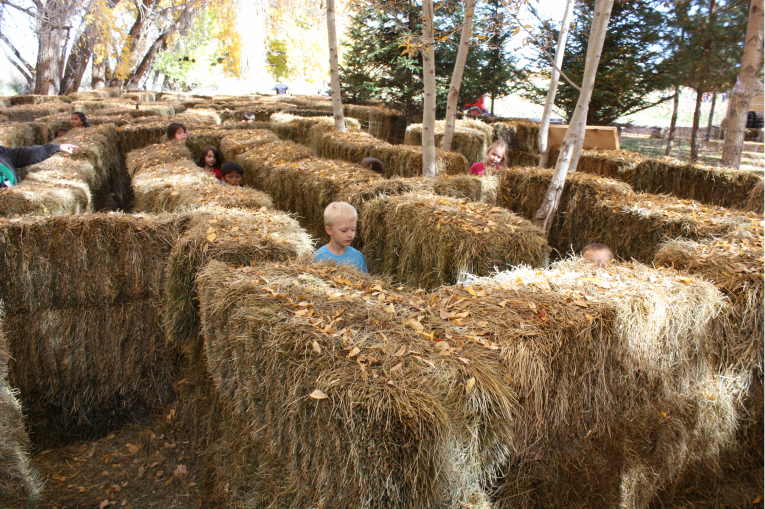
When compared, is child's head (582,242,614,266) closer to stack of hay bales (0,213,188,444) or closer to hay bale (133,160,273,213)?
hay bale (133,160,273,213)

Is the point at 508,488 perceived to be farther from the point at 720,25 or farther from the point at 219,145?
the point at 720,25

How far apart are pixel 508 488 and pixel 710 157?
1669 centimetres

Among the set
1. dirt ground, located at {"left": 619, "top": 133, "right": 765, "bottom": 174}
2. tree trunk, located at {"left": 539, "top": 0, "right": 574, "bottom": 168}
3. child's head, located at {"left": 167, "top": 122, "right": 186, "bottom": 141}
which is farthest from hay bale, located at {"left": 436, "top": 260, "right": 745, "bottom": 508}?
dirt ground, located at {"left": 619, "top": 133, "right": 765, "bottom": 174}

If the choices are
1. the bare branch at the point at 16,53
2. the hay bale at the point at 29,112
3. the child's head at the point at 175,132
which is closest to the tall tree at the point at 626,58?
the child's head at the point at 175,132

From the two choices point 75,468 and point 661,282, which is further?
point 75,468

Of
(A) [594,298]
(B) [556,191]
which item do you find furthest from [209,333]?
Result: (B) [556,191]

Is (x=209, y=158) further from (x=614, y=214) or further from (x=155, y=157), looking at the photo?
(x=614, y=214)

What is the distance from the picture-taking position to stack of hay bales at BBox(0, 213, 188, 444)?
348 centimetres

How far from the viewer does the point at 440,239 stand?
12.8ft

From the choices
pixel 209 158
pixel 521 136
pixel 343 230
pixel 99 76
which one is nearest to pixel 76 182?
pixel 209 158

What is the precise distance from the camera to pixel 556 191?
18.0 ft

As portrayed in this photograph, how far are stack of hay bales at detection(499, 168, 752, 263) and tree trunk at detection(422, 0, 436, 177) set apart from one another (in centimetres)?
113

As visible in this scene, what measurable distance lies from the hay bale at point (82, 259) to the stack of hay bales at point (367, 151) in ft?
17.3

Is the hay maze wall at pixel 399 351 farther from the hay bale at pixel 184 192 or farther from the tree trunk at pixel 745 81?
the tree trunk at pixel 745 81
